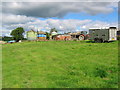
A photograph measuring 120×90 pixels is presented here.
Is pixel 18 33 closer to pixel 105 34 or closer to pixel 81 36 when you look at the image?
pixel 81 36

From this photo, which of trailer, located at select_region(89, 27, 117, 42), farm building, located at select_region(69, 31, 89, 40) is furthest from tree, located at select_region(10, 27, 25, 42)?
trailer, located at select_region(89, 27, 117, 42)

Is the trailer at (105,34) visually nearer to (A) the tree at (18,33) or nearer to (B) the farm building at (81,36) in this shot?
(B) the farm building at (81,36)

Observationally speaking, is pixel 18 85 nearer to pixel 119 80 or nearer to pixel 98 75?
pixel 98 75

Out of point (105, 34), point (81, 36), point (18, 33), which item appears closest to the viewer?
point (105, 34)

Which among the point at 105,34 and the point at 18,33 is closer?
the point at 105,34

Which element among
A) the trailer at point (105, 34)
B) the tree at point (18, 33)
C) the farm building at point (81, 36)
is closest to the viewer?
the trailer at point (105, 34)

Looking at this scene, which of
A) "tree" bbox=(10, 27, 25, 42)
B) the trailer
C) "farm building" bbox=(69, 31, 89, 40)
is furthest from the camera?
"tree" bbox=(10, 27, 25, 42)

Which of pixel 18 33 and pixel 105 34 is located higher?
pixel 18 33

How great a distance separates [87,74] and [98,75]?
1.93ft

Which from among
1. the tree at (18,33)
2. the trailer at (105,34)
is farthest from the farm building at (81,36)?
the tree at (18,33)

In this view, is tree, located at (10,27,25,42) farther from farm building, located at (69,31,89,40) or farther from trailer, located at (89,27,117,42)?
trailer, located at (89,27,117,42)

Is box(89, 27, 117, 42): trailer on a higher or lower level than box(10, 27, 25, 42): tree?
lower

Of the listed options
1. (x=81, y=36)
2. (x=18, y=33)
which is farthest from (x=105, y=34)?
(x=18, y=33)

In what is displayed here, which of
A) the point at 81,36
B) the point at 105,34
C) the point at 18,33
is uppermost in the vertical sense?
the point at 18,33
